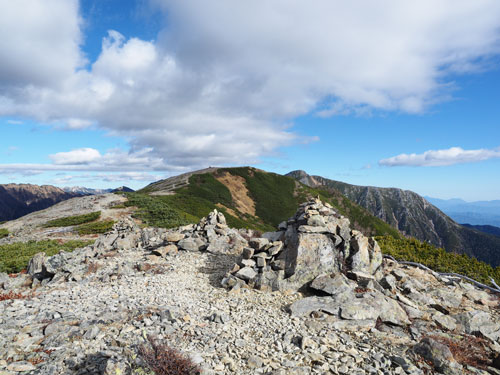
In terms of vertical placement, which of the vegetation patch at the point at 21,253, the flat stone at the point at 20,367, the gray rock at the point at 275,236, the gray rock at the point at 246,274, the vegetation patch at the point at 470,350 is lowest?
→ the vegetation patch at the point at 21,253

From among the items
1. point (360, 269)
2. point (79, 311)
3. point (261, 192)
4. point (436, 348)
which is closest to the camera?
point (436, 348)

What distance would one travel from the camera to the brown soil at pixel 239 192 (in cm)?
Answer: 11714

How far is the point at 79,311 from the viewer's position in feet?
40.8

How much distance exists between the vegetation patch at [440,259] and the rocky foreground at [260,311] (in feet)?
12.6

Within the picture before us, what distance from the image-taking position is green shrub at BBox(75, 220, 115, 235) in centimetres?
4244

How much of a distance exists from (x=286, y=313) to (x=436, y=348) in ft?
19.5

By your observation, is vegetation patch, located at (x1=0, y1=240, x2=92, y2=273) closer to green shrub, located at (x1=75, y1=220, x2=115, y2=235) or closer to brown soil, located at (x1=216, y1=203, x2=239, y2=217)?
green shrub, located at (x1=75, y1=220, x2=115, y2=235)

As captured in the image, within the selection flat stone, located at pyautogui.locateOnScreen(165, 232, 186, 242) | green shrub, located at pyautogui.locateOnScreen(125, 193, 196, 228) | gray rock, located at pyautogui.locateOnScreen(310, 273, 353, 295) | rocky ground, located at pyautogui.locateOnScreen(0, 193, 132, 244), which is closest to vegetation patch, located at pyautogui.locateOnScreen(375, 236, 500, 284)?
gray rock, located at pyautogui.locateOnScreen(310, 273, 353, 295)

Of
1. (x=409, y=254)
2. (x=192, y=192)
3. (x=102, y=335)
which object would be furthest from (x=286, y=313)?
(x=192, y=192)

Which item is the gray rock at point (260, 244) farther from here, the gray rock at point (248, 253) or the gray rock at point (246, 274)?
the gray rock at point (246, 274)

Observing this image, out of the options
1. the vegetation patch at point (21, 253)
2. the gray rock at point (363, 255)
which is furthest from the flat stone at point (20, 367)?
the vegetation patch at point (21, 253)

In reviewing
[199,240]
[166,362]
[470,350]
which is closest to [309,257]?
[470,350]

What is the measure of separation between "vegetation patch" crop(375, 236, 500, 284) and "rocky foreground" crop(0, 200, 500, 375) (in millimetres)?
3828

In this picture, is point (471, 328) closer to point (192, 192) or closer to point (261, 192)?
point (192, 192)
